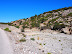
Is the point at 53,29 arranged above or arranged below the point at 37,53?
above

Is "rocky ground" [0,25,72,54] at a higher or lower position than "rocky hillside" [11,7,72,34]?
lower

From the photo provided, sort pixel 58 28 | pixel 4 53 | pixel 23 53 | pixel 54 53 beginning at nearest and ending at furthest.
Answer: pixel 4 53 → pixel 23 53 → pixel 54 53 → pixel 58 28

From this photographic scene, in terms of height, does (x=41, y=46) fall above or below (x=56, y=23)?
below

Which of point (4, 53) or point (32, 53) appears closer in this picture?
point (4, 53)

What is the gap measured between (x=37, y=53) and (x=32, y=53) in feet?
1.43

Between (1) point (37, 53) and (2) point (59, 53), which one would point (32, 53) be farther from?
(2) point (59, 53)

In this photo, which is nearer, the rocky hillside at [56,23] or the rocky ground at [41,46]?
the rocky ground at [41,46]

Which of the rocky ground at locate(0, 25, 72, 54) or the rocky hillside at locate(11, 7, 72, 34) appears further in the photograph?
the rocky hillside at locate(11, 7, 72, 34)

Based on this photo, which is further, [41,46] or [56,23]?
[56,23]

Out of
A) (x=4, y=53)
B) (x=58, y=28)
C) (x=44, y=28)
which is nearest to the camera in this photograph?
(x=4, y=53)

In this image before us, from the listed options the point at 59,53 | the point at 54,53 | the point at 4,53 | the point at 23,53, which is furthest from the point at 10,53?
the point at 59,53

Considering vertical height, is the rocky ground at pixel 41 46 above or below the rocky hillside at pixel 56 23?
below

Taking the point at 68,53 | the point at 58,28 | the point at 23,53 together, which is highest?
the point at 58,28

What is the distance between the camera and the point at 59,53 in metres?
7.37
